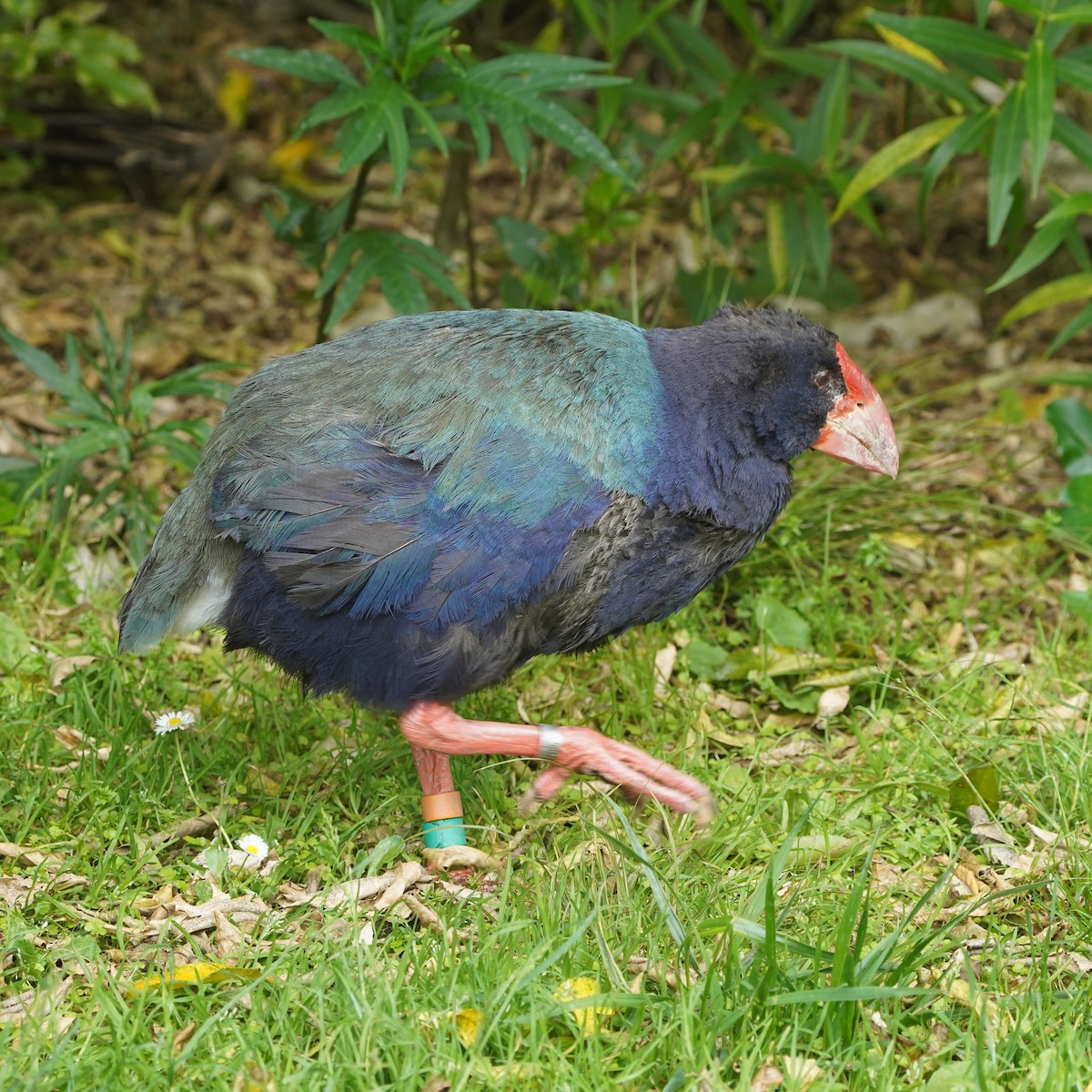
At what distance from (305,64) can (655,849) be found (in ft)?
7.36

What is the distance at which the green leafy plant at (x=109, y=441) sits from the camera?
12.7 feet

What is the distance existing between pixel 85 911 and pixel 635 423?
1419 mm

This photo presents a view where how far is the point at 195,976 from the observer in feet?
8.09

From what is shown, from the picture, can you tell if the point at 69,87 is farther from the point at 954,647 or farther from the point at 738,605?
the point at 954,647

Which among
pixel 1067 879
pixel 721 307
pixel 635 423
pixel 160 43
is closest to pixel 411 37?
pixel 721 307

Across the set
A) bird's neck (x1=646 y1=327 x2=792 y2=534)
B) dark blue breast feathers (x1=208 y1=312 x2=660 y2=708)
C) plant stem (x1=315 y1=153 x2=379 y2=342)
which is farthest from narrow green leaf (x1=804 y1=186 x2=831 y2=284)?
dark blue breast feathers (x1=208 y1=312 x2=660 y2=708)

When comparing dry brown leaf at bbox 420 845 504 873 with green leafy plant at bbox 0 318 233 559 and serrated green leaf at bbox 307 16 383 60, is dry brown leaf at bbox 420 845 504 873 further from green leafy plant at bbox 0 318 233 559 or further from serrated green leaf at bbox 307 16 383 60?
serrated green leaf at bbox 307 16 383 60

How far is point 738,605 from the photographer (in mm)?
3832

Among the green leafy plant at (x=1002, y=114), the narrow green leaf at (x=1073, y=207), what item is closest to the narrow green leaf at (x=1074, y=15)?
the green leafy plant at (x=1002, y=114)

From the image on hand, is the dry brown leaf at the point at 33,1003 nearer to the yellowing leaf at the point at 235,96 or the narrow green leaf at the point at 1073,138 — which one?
the narrow green leaf at the point at 1073,138

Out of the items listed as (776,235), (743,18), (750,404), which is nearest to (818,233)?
(776,235)

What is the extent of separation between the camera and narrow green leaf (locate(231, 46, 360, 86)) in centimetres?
370

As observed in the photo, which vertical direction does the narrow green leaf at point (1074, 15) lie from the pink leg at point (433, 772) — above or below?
above

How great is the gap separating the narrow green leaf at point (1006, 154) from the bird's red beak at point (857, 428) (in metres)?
1.00
